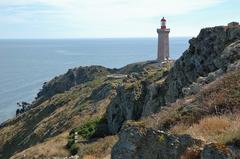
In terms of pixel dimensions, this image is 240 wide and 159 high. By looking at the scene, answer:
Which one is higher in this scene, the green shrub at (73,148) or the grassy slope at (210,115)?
the grassy slope at (210,115)

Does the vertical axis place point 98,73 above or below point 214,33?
below

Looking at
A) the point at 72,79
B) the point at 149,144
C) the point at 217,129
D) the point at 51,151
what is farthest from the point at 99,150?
the point at 72,79

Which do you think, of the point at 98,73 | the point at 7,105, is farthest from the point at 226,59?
the point at 7,105

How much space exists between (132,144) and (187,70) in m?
21.4

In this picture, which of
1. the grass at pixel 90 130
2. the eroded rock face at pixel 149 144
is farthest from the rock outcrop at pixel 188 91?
the grass at pixel 90 130

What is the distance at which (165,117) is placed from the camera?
538 inches

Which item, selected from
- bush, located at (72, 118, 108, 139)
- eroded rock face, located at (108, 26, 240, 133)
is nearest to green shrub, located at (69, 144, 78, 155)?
bush, located at (72, 118, 108, 139)

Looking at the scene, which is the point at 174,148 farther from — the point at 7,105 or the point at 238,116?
the point at 7,105

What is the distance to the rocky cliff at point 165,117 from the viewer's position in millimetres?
10445

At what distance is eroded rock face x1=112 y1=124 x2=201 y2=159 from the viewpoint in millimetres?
10154

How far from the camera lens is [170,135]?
34.5 ft

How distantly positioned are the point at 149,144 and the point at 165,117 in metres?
2.76

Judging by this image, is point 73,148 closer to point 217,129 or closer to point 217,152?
point 217,129

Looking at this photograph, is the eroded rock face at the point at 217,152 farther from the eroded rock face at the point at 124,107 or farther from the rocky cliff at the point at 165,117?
the eroded rock face at the point at 124,107
